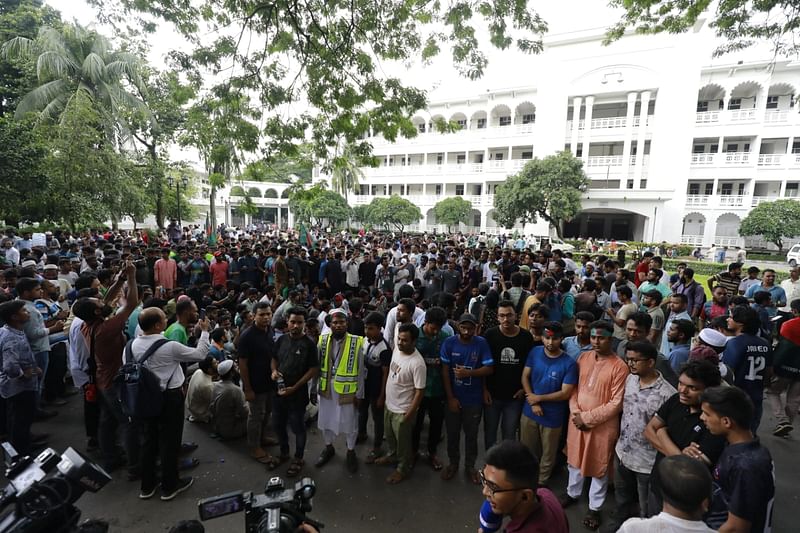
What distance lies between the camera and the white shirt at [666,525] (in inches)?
60.3

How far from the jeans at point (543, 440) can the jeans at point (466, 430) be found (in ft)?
1.44

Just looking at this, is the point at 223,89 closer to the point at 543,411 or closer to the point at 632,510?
the point at 543,411

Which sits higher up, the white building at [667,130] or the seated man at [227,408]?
the white building at [667,130]

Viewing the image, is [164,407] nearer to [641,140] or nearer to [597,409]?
[597,409]

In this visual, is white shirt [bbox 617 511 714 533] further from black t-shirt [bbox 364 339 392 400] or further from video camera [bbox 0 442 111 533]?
black t-shirt [bbox 364 339 392 400]

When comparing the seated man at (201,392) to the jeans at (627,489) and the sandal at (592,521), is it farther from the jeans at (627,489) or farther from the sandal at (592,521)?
the jeans at (627,489)

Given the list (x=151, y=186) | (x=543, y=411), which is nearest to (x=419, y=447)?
(x=543, y=411)

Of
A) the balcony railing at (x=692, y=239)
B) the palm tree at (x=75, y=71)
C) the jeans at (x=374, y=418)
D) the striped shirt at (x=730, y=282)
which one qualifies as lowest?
the jeans at (x=374, y=418)

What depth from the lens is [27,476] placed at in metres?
1.58

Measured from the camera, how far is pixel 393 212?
3197 cm

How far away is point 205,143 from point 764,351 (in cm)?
717

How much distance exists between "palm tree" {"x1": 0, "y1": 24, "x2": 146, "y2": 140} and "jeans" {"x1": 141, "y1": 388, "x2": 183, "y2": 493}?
1880 centimetres

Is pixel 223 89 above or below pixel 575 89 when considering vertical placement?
below

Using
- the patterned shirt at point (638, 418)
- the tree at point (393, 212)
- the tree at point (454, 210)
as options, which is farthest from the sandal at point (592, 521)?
the tree at point (393, 212)
